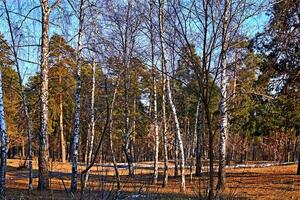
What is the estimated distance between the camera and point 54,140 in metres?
47.0

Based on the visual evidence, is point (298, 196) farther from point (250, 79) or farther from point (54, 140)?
point (54, 140)

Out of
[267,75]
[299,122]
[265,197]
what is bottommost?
[265,197]

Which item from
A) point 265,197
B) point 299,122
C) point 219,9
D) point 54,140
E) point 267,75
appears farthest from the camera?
point 54,140

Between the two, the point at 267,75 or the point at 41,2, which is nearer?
the point at 41,2

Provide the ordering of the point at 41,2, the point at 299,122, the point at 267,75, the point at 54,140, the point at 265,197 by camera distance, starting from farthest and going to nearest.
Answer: the point at 54,140, the point at 299,122, the point at 267,75, the point at 41,2, the point at 265,197

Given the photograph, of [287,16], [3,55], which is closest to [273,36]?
[287,16]

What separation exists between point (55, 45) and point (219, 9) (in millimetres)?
12137

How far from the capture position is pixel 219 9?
3.90m

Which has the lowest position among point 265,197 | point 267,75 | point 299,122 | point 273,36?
point 265,197

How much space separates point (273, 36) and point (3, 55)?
1075 cm

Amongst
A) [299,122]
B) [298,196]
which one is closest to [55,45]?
[298,196]

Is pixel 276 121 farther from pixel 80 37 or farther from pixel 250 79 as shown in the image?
pixel 80 37

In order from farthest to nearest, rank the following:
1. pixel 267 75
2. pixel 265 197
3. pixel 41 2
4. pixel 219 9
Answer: pixel 267 75 < pixel 41 2 < pixel 265 197 < pixel 219 9

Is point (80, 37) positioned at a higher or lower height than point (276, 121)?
higher
